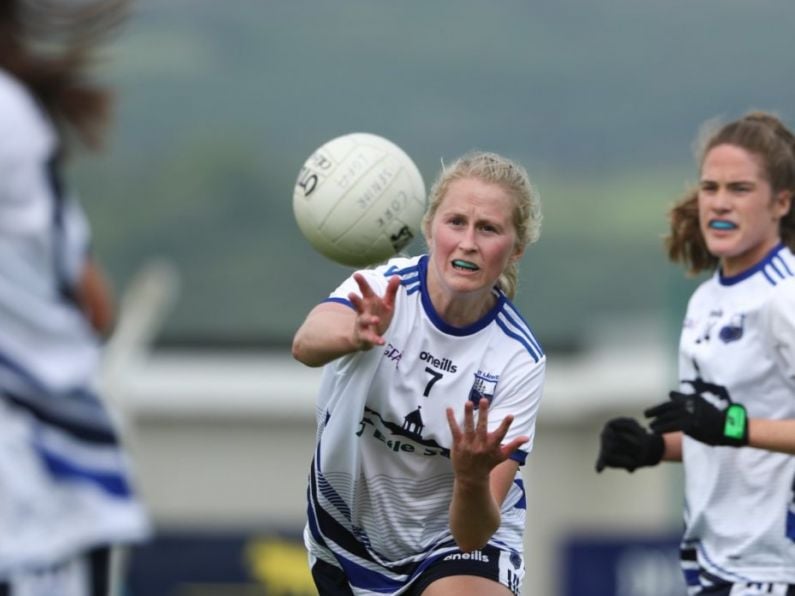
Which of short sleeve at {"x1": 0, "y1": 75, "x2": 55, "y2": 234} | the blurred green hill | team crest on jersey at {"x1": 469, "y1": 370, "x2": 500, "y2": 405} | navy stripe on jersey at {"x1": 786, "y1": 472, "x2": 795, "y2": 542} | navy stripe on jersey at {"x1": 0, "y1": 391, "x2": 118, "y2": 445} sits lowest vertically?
navy stripe on jersey at {"x1": 0, "y1": 391, "x2": 118, "y2": 445}

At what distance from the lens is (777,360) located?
18.2ft

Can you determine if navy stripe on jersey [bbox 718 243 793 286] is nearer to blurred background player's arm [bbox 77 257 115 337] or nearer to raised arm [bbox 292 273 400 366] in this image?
raised arm [bbox 292 273 400 366]

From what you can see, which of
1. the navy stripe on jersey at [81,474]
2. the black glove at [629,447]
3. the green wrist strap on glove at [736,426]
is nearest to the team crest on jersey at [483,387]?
the green wrist strap on glove at [736,426]

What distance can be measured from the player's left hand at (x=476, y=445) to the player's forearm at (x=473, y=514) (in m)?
0.06

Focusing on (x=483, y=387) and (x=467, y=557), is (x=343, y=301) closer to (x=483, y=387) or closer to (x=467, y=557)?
(x=483, y=387)

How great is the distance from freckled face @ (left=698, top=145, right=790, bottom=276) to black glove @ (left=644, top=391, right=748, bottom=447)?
1.76 ft

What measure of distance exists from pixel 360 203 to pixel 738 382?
1307 millimetres

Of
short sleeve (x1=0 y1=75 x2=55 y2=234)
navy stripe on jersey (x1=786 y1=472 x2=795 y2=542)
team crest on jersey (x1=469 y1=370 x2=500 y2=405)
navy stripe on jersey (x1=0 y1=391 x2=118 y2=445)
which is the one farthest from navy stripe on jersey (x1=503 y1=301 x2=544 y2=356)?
short sleeve (x1=0 y1=75 x2=55 y2=234)

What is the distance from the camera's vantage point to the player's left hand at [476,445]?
463 centimetres

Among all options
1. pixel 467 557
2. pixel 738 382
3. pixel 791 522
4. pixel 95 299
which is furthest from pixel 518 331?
pixel 95 299

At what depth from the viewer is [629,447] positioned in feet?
19.4

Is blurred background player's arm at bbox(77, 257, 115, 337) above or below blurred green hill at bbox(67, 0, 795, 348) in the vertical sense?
below

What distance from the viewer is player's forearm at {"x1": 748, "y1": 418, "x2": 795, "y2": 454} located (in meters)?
5.34

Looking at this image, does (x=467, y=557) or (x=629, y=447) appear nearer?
(x=467, y=557)
